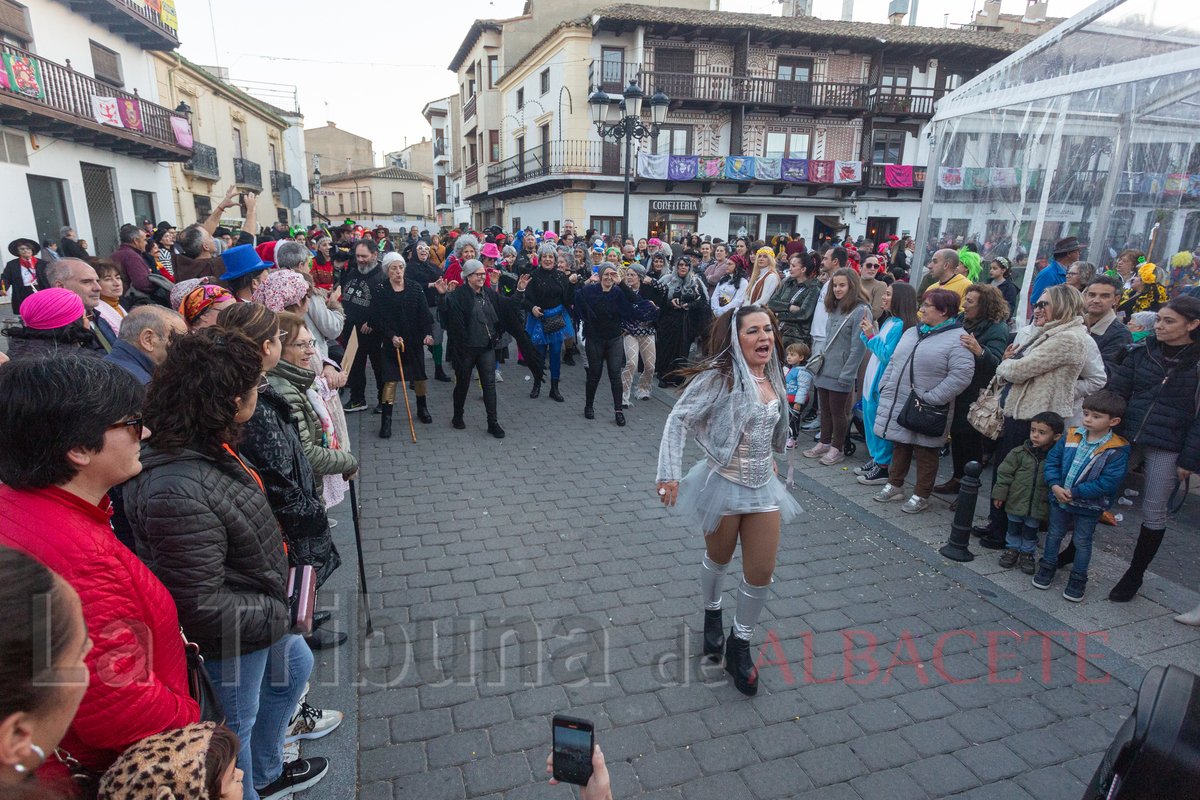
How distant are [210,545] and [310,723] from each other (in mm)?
1438

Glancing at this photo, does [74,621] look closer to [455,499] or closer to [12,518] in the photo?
[12,518]

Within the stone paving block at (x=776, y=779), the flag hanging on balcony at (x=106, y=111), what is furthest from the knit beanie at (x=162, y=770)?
the flag hanging on balcony at (x=106, y=111)

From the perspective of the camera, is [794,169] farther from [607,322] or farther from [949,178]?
[607,322]

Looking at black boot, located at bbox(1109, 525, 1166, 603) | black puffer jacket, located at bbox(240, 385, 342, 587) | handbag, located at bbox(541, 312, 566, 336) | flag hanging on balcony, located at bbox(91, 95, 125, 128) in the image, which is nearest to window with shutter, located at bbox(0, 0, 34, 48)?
flag hanging on balcony, located at bbox(91, 95, 125, 128)

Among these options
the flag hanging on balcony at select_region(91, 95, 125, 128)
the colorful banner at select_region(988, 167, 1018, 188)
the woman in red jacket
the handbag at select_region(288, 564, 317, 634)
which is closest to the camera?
the woman in red jacket

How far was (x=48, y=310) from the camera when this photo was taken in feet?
11.1

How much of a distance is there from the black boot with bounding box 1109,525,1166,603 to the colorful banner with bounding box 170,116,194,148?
2344cm

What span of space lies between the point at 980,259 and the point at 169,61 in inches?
940

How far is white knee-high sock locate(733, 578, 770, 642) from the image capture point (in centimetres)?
324

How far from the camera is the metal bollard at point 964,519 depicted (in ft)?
14.8

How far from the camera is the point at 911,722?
302cm

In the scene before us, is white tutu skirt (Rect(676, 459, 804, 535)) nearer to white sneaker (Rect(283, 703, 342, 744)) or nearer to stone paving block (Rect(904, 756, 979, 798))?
stone paving block (Rect(904, 756, 979, 798))

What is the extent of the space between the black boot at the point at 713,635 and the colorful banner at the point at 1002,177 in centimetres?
781

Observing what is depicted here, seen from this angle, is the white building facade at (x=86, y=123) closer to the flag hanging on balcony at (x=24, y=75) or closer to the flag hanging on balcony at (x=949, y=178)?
the flag hanging on balcony at (x=24, y=75)
